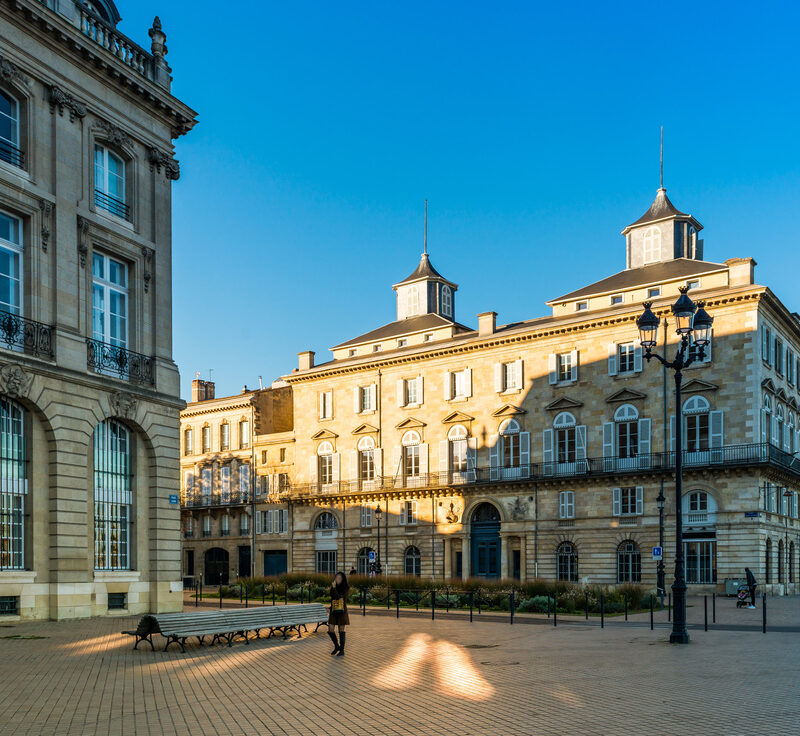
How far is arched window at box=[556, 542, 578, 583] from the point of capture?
53.4 metres

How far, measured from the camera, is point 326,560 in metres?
64.8

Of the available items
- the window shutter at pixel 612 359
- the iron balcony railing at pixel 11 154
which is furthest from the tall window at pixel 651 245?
the iron balcony railing at pixel 11 154

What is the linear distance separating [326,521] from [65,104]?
146ft

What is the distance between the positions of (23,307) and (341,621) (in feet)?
40.4

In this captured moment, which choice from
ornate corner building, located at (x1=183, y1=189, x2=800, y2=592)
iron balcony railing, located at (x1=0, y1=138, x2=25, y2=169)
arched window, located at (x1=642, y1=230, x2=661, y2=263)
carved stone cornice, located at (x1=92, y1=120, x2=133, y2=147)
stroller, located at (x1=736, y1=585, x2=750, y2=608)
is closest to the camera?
iron balcony railing, located at (x1=0, y1=138, x2=25, y2=169)

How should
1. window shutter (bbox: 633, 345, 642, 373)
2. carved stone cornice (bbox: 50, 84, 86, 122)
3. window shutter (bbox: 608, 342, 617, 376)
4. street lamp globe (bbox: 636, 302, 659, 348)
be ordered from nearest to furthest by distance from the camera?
street lamp globe (bbox: 636, 302, 659, 348) < carved stone cornice (bbox: 50, 84, 86, 122) < window shutter (bbox: 633, 345, 642, 373) < window shutter (bbox: 608, 342, 617, 376)

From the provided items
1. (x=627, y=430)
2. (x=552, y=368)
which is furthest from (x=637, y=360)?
(x=552, y=368)

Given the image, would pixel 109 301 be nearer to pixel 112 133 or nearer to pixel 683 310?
pixel 112 133

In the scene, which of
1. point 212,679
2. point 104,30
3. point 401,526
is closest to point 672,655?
point 212,679

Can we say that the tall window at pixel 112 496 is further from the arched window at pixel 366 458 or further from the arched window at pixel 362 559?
the arched window at pixel 366 458

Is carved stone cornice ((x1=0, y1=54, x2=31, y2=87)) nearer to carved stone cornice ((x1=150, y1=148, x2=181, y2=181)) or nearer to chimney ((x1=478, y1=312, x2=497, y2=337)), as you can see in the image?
carved stone cornice ((x1=150, y1=148, x2=181, y2=181))

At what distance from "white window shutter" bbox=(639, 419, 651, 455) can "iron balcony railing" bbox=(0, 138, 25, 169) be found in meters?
37.3

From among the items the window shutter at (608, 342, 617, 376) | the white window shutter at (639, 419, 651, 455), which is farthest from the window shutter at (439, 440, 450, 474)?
the white window shutter at (639, 419, 651, 455)

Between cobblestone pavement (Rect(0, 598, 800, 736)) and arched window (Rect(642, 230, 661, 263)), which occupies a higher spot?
arched window (Rect(642, 230, 661, 263))
